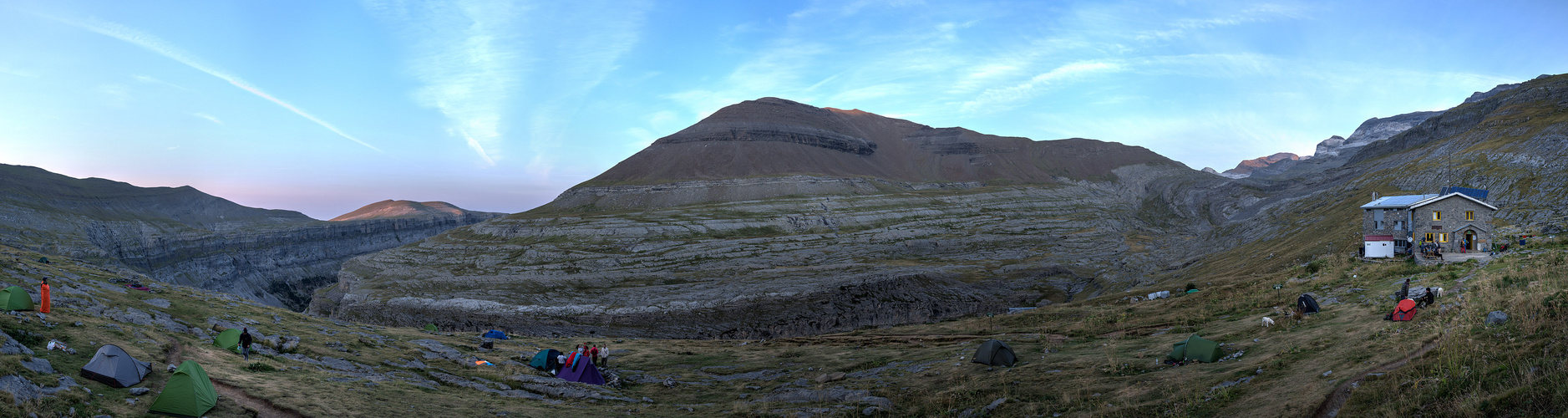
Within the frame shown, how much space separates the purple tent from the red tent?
102 ft

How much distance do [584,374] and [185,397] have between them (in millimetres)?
14393

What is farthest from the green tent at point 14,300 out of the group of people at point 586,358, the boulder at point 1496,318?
the boulder at point 1496,318

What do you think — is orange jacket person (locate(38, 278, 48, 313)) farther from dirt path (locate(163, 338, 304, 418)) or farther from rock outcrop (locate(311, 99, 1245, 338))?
rock outcrop (locate(311, 99, 1245, 338))

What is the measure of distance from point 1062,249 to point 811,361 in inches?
3604

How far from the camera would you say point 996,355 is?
2705 centimetres

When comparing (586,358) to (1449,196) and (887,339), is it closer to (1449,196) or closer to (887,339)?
(887,339)

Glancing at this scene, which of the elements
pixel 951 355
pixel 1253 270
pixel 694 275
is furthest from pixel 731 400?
pixel 694 275

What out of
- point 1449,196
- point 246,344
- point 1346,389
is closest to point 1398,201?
point 1449,196

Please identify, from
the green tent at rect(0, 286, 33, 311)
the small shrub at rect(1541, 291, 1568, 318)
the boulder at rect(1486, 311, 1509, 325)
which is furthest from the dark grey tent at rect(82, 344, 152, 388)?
the small shrub at rect(1541, 291, 1568, 318)

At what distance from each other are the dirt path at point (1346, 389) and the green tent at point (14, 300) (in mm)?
41735

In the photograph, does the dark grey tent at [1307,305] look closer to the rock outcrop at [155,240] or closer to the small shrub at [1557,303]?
the small shrub at [1557,303]

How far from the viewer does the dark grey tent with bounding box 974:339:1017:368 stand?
88.2 feet

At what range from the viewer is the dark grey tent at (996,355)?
26875 mm

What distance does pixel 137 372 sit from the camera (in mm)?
19219
